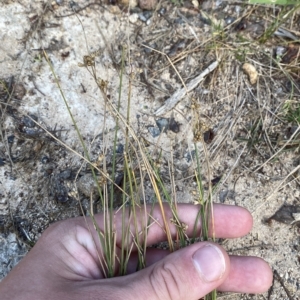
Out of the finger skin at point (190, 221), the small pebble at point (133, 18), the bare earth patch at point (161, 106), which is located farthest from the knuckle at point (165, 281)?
the small pebble at point (133, 18)

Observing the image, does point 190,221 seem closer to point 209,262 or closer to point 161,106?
point 209,262

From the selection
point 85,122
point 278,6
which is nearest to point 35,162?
point 85,122

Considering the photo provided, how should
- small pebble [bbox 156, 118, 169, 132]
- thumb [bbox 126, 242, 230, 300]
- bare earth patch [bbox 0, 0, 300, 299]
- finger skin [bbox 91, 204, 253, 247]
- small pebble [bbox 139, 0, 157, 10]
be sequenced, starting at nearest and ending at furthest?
thumb [bbox 126, 242, 230, 300]
finger skin [bbox 91, 204, 253, 247]
bare earth patch [bbox 0, 0, 300, 299]
small pebble [bbox 156, 118, 169, 132]
small pebble [bbox 139, 0, 157, 10]

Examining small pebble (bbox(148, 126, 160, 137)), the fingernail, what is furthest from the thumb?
small pebble (bbox(148, 126, 160, 137))

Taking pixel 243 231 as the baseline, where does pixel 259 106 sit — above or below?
above

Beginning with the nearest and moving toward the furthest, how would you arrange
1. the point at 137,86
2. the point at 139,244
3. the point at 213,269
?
the point at 213,269, the point at 139,244, the point at 137,86

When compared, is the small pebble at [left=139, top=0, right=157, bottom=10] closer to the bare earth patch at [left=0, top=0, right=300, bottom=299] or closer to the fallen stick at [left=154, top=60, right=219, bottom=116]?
the bare earth patch at [left=0, top=0, right=300, bottom=299]

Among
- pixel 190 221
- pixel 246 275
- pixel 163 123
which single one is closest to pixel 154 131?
pixel 163 123

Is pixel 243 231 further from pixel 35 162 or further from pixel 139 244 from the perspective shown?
pixel 35 162
